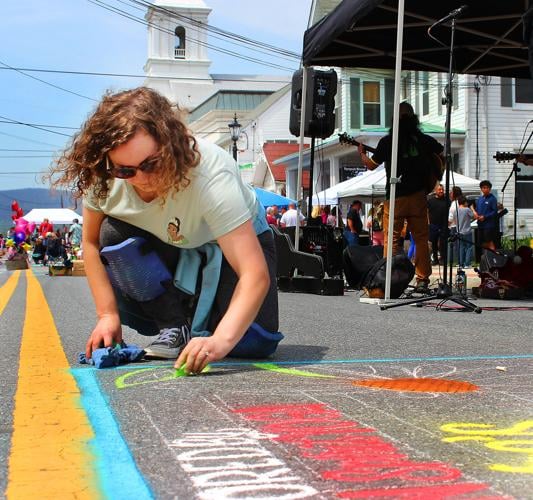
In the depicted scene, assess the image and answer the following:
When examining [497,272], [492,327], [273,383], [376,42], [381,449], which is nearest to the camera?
[381,449]

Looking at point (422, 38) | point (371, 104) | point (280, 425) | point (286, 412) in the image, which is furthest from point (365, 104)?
point (280, 425)

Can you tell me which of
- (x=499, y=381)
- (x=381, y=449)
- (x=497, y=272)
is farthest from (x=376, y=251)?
(x=381, y=449)

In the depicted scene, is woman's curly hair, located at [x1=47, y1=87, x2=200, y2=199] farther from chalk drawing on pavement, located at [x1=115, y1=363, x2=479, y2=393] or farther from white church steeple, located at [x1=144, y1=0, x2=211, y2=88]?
white church steeple, located at [x1=144, y1=0, x2=211, y2=88]

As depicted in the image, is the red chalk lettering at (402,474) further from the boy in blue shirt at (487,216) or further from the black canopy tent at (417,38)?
the boy in blue shirt at (487,216)

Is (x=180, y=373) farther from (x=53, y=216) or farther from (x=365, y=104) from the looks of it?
(x=53, y=216)

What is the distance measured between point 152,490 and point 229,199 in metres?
1.66

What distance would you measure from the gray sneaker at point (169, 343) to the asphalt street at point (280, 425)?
134 mm

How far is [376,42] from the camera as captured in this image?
10.2 m

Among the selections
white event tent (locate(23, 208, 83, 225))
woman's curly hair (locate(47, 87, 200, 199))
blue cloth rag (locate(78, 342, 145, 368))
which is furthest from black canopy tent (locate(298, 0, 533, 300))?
white event tent (locate(23, 208, 83, 225))

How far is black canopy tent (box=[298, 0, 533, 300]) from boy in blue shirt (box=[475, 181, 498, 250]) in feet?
12.0

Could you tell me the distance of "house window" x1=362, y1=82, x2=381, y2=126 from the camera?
102 ft

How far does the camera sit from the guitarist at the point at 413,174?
881cm

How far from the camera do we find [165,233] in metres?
3.66

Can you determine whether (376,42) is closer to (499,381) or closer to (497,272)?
(497,272)
